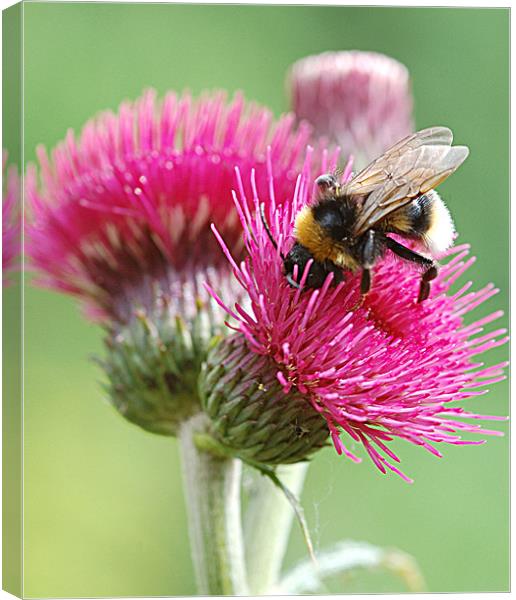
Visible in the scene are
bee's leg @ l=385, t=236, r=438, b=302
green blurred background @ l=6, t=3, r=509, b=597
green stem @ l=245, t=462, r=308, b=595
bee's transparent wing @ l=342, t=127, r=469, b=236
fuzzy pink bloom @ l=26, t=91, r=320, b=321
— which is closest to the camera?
bee's transparent wing @ l=342, t=127, r=469, b=236

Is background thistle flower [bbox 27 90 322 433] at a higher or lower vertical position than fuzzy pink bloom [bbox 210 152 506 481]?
higher

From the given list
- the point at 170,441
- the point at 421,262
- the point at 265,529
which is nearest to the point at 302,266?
the point at 421,262

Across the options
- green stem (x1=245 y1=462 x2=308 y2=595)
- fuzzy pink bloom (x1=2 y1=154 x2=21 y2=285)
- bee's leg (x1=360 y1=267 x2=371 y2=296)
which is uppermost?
fuzzy pink bloom (x1=2 y1=154 x2=21 y2=285)

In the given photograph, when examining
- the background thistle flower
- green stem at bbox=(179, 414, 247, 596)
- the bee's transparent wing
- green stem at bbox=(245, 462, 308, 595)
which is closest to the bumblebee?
the bee's transparent wing

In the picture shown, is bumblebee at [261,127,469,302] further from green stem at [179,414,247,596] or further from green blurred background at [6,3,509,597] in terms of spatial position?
green blurred background at [6,3,509,597]

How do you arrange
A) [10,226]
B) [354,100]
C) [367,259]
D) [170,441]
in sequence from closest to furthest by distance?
[367,259], [10,226], [354,100], [170,441]

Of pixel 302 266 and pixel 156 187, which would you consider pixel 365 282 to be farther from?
pixel 156 187

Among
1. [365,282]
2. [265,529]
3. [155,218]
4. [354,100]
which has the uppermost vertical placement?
[354,100]
